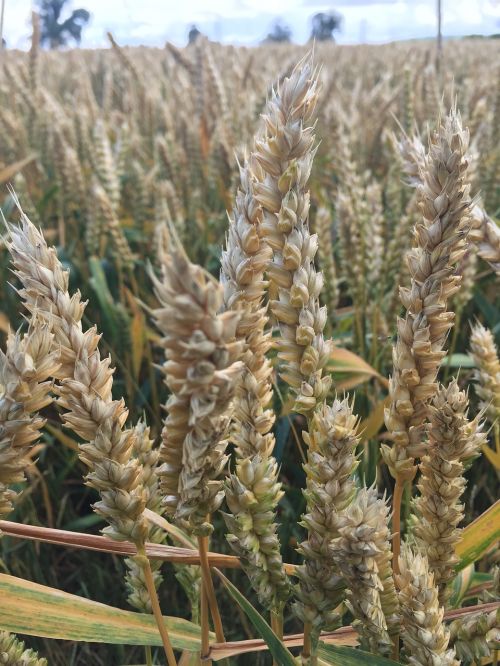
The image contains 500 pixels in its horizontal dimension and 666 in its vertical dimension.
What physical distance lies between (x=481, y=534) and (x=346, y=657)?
22 cm

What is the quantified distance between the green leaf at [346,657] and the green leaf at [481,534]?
19 cm

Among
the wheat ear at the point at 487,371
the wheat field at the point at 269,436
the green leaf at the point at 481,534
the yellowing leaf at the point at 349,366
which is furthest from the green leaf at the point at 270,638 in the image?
the yellowing leaf at the point at 349,366

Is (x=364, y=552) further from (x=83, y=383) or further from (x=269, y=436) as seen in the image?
(x=83, y=383)

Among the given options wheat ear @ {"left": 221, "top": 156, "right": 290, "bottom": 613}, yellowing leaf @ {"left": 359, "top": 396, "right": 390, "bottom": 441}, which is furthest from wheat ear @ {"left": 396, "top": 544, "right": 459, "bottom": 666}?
yellowing leaf @ {"left": 359, "top": 396, "right": 390, "bottom": 441}

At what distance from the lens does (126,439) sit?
1.63 feet

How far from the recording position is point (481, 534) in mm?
729

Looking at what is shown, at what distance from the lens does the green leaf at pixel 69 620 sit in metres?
0.64

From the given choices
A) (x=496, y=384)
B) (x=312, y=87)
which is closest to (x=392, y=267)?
(x=496, y=384)

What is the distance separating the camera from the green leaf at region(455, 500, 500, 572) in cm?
73

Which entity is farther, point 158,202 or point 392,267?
point 158,202

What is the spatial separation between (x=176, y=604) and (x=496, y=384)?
682mm

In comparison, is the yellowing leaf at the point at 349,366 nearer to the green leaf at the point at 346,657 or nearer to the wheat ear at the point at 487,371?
the wheat ear at the point at 487,371

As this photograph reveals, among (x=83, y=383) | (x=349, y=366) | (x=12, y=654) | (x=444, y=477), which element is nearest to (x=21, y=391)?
(x=83, y=383)

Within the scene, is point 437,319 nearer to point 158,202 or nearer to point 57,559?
point 57,559
